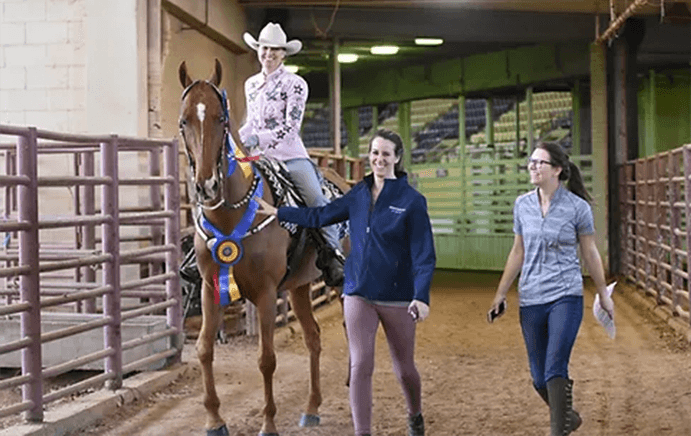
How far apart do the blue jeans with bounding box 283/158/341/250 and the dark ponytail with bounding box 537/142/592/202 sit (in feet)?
5.59

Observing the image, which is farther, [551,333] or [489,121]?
[489,121]

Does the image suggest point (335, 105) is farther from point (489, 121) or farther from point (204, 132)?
point (204, 132)

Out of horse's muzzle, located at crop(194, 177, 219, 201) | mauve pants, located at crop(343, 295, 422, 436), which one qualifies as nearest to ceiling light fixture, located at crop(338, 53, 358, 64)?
horse's muzzle, located at crop(194, 177, 219, 201)

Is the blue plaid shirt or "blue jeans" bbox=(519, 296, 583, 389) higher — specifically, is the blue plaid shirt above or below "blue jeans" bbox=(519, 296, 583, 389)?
above

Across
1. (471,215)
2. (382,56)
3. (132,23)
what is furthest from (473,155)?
(132,23)

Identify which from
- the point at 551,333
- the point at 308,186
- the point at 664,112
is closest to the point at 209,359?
the point at 308,186

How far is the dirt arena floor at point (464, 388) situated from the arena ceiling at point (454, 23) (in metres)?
4.76

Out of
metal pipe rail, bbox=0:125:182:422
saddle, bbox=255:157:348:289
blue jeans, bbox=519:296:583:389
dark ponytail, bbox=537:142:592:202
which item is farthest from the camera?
saddle, bbox=255:157:348:289

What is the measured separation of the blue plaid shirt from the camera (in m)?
5.07

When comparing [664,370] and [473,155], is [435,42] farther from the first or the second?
[664,370]

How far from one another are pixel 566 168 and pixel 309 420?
7.44 ft

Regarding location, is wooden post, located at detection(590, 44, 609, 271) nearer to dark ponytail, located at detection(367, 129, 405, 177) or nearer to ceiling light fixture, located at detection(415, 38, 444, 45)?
ceiling light fixture, located at detection(415, 38, 444, 45)

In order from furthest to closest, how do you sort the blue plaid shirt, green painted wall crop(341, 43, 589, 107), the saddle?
green painted wall crop(341, 43, 589, 107) < the saddle < the blue plaid shirt

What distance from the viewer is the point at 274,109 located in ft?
20.9
